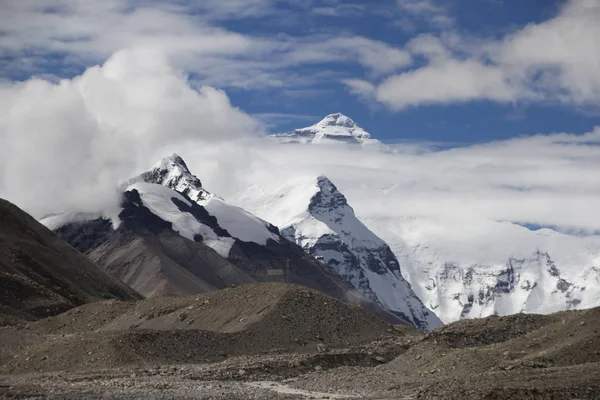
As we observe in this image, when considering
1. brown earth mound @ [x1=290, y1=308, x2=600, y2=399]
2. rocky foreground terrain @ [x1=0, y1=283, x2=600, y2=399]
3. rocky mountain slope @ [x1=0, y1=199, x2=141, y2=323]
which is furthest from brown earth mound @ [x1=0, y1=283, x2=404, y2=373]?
brown earth mound @ [x1=290, y1=308, x2=600, y2=399]

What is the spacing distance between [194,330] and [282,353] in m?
6.25

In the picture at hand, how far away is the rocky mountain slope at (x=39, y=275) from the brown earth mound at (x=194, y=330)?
10080mm

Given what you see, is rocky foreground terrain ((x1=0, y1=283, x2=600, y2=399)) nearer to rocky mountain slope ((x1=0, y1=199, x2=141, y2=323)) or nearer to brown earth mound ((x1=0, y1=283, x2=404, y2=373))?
brown earth mound ((x1=0, y1=283, x2=404, y2=373))

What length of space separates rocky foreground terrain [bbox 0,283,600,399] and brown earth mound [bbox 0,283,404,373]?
11 centimetres

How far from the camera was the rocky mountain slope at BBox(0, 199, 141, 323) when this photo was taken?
102125 mm

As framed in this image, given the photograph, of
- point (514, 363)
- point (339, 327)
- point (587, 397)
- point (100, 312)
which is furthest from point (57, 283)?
point (587, 397)

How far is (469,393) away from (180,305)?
42.8 metres

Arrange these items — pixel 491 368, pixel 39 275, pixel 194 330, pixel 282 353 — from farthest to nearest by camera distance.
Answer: pixel 39 275 → pixel 194 330 → pixel 282 353 → pixel 491 368

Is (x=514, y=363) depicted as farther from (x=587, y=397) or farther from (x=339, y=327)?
(x=339, y=327)

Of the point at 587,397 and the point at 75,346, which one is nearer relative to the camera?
the point at 587,397

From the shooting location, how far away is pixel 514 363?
55.2 meters

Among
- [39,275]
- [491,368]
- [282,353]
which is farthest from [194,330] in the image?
[39,275]

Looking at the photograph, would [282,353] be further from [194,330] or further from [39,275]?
[39,275]

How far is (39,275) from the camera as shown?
12794 cm
